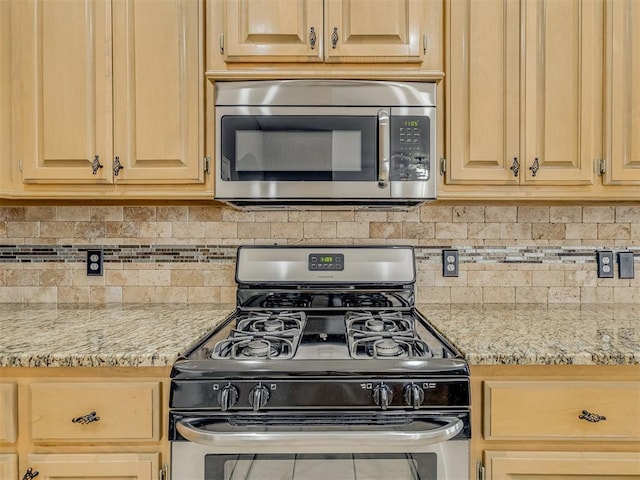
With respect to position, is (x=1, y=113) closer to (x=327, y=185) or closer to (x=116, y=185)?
(x=116, y=185)

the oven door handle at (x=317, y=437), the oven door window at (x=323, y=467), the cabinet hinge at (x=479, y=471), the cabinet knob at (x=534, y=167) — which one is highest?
the cabinet knob at (x=534, y=167)

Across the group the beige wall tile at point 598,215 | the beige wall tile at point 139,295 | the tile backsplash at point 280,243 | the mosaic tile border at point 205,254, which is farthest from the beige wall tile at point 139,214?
the beige wall tile at point 598,215

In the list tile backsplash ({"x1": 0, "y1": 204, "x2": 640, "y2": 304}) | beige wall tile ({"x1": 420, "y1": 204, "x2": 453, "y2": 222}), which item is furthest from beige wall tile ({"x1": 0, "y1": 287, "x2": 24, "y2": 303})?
beige wall tile ({"x1": 420, "y1": 204, "x2": 453, "y2": 222})

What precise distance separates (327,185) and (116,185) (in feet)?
2.43

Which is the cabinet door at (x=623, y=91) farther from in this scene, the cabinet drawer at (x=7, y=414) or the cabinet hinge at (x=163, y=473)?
the cabinet drawer at (x=7, y=414)

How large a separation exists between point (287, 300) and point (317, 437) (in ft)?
2.41

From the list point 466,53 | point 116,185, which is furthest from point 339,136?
point 116,185

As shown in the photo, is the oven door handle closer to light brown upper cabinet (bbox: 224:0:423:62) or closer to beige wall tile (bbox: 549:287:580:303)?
beige wall tile (bbox: 549:287:580:303)

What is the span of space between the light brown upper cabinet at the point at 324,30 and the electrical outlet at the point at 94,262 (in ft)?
3.21

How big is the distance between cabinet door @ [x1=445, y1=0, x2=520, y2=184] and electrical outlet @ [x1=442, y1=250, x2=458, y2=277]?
40 centimetres

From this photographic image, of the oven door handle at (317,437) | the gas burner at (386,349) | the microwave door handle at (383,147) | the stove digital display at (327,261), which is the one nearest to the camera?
the oven door handle at (317,437)

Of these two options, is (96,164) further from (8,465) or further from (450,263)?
(450,263)

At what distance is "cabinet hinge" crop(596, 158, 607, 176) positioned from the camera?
5.02 feet

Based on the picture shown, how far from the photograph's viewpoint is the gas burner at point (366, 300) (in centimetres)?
177
